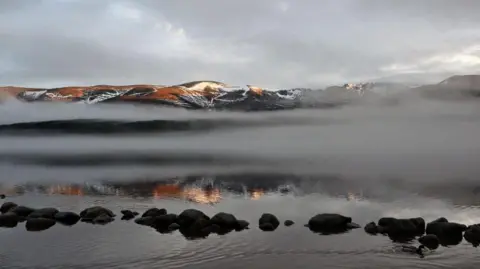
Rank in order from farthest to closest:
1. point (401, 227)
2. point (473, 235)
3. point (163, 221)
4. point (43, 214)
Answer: point (43, 214) → point (163, 221) → point (401, 227) → point (473, 235)

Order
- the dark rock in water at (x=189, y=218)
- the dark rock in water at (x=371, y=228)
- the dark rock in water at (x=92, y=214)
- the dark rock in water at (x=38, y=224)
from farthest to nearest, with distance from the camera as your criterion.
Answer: the dark rock in water at (x=92, y=214) < the dark rock in water at (x=189, y=218) < the dark rock in water at (x=38, y=224) < the dark rock in water at (x=371, y=228)

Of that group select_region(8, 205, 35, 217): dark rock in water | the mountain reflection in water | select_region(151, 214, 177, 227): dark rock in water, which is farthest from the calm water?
select_region(8, 205, 35, 217): dark rock in water

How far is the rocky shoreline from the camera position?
918 inches

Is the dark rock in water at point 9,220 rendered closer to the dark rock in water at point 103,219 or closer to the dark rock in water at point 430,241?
the dark rock in water at point 103,219

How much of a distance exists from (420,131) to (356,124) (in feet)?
124

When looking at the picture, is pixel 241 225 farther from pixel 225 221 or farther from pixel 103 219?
pixel 103 219

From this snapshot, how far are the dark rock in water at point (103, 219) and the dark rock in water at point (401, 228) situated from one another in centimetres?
1407

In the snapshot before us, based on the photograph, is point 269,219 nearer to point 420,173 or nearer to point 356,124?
point 420,173

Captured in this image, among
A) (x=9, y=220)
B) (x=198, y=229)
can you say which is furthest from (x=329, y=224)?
(x=9, y=220)

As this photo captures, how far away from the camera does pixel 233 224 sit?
25188 mm

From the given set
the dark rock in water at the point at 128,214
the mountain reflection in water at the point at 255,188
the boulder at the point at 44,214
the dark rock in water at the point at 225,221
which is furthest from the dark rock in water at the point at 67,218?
the mountain reflection in water at the point at 255,188

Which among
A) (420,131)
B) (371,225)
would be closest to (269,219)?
(371,225)

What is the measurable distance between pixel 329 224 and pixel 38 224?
48.6 feet

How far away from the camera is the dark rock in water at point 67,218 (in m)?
26.7
